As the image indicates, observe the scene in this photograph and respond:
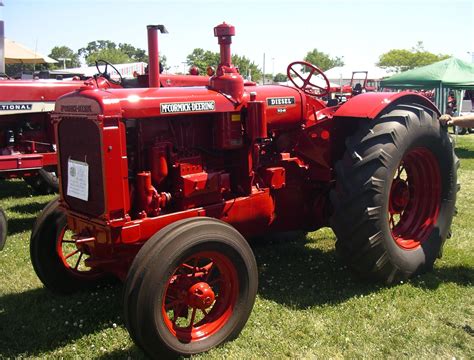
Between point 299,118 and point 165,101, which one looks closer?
point 165,101

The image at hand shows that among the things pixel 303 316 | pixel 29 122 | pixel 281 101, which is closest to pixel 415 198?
pixel 281 101

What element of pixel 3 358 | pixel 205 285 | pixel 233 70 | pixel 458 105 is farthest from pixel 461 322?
pixel 458 105

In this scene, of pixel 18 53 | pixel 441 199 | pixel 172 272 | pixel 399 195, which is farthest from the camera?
pixel 18 53

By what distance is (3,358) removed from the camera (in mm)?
3113

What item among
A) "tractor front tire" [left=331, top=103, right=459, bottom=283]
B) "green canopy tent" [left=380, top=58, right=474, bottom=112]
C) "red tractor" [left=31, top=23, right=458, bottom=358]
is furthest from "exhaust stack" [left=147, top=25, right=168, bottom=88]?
→ "green canopy tent" [left=380, top=58, right=474, bottom=112]

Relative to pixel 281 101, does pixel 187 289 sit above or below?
below

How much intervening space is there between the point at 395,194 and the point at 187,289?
217cm

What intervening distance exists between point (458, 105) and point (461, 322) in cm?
1467

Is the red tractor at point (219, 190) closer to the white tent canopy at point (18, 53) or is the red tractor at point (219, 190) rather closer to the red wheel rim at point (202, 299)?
the red wheel rim at point (202, 299)

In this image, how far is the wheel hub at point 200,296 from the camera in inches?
121

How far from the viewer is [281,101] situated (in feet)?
13.8

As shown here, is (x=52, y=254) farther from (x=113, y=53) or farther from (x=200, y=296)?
(x=113, y=53)

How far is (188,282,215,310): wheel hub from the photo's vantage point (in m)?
3.08

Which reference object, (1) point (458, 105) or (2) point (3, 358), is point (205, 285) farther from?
(1) point (458, 105)
